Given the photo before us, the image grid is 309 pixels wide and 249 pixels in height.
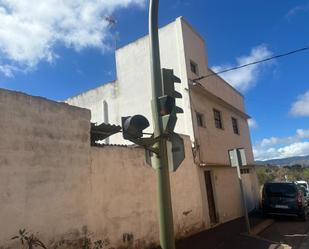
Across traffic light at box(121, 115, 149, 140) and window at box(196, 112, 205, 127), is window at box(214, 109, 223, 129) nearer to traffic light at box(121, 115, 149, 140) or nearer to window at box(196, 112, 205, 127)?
window at box(196, 112, 205, 127)

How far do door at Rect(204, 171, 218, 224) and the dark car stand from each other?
365cm

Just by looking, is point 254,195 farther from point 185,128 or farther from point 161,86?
point 161,86

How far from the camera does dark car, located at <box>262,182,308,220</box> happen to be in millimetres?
16031

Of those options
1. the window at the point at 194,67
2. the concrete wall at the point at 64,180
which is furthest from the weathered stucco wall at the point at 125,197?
the window at the point at 194,67

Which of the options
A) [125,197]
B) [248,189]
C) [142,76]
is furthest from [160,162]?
[248,189]

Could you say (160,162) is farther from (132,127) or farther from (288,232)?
(288,232)

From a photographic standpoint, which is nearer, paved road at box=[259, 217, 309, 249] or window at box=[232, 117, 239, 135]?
paved road at box=[259, 217, 309, 249]

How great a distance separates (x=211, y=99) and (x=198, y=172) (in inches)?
170

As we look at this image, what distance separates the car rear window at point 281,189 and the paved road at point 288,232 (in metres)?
1.22

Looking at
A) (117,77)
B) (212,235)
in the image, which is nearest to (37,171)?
(212,235)

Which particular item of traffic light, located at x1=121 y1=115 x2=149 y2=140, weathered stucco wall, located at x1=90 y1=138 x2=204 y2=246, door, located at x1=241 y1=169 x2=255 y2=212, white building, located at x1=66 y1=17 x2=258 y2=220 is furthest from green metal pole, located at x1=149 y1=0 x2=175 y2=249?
door, located at x1=241 y1=169 x2=255 y2=212

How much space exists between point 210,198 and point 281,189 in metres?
4.53

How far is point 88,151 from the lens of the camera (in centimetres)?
818

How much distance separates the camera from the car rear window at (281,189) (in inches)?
649
